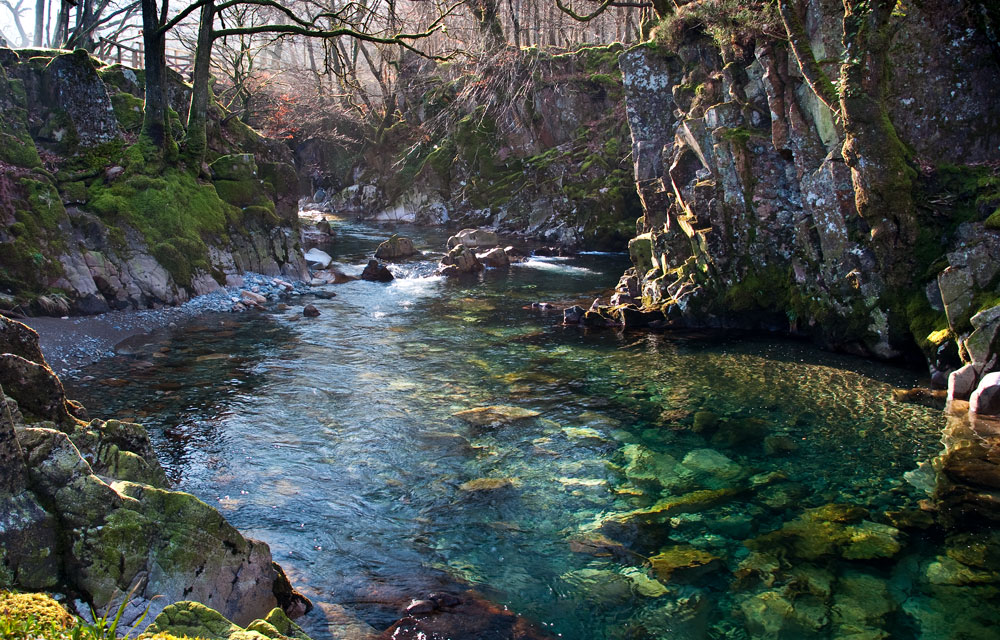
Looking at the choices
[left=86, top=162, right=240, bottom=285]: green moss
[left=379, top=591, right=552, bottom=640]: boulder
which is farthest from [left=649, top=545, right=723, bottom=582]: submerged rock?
[left=86, top=162, right=240, bottom=285]: green moss

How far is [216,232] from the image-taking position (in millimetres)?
19328

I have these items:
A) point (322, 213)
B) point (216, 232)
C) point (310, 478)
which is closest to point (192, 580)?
point (310, 478)

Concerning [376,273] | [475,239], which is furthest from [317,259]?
[475,239]

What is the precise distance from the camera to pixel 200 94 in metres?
20.0

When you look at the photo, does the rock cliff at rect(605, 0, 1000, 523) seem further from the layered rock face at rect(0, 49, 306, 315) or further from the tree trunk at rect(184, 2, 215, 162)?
the tree trunk at rect(184, 2, 215, 162)

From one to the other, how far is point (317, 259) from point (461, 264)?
17.5 feet

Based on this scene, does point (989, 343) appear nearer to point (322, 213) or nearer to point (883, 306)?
point (883, 306)

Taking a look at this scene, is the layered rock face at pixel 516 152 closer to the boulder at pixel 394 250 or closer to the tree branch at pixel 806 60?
the boulder at pixel 394 250

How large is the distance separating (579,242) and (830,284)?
1578 centimetres

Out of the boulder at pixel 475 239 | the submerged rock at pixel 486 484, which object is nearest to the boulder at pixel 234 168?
the boulder at pixel 475 239

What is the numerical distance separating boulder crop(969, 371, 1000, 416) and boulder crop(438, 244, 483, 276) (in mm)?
16390

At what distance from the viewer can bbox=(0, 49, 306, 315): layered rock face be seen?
1462 cm

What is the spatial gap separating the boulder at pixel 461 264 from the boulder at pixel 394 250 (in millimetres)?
2987

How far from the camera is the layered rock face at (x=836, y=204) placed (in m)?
11.9
